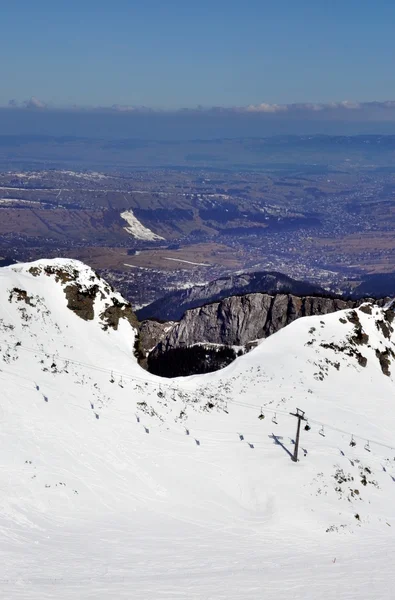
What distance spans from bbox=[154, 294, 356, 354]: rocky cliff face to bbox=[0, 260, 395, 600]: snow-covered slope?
109ft

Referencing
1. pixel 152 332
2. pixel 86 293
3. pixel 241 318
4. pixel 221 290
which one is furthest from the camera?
pixel 221 290

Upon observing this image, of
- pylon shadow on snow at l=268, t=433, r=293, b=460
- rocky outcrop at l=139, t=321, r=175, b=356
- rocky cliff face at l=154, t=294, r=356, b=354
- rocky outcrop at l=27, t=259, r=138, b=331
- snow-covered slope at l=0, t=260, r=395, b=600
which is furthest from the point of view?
rocky outcrop at l=139, t=321, r=175, b=356

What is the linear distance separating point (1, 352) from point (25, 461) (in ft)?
44.8

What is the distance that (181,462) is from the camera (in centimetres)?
3581

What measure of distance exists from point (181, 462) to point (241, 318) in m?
63.1

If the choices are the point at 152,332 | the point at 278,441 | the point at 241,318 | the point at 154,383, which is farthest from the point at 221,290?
the point at 278,441

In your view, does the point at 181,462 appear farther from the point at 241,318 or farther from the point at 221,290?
the point at 221,290

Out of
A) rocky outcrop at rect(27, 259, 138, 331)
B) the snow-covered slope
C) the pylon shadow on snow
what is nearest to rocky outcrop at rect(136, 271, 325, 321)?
rocky outcrop at rect(27, 259, 138, 331)

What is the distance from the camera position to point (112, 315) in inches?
2357

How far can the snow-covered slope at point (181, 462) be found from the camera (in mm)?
23000

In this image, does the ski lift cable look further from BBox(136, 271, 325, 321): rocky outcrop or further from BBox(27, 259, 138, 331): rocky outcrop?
BBox(136, 271, 325, 321): rocky outcrop

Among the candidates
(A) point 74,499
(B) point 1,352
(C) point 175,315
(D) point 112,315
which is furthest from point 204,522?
(C) point 175,315

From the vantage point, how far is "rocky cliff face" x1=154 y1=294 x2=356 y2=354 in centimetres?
9481

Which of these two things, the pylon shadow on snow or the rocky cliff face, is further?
the rocky cliff face
